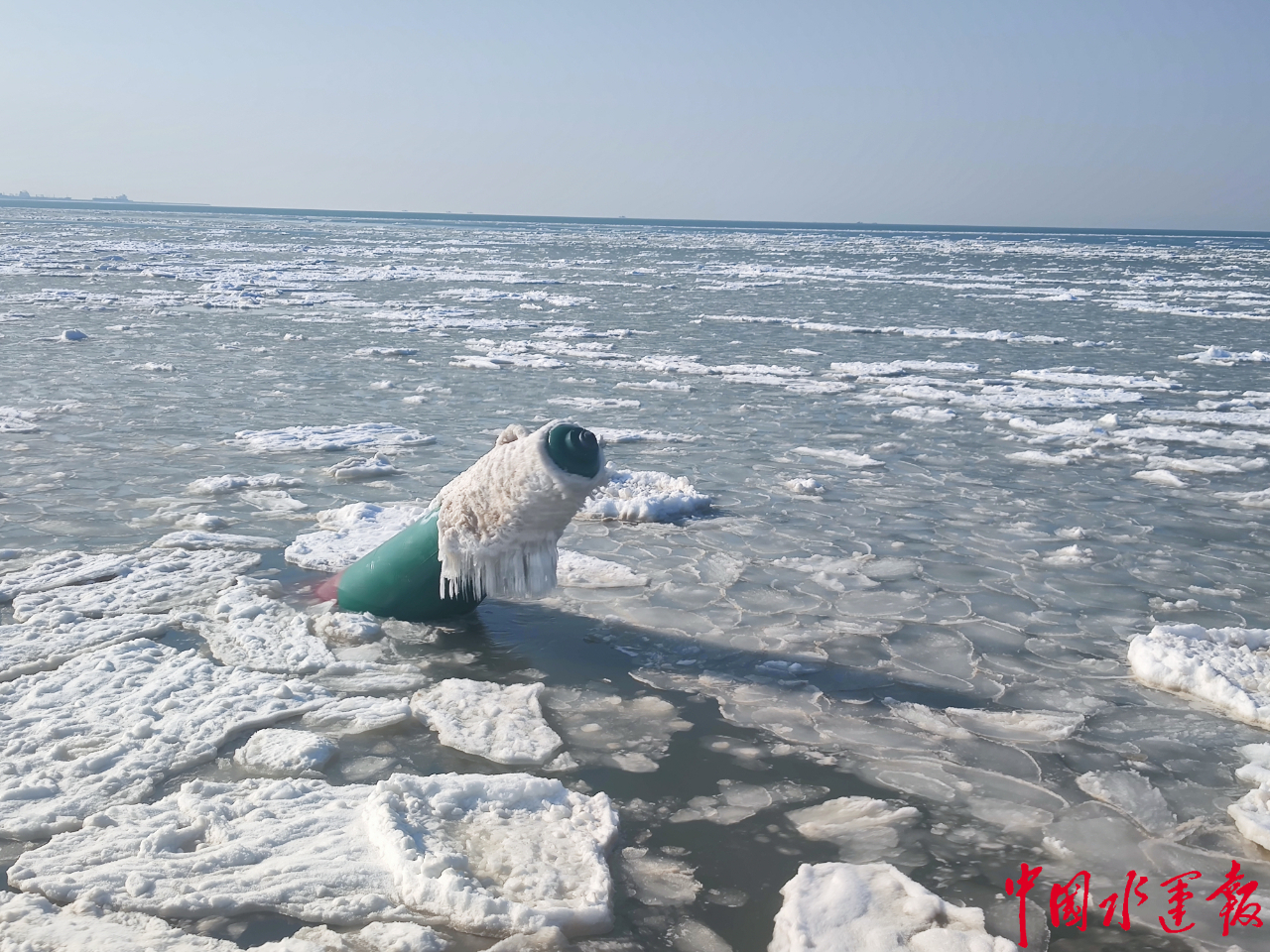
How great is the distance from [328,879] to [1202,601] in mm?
4099

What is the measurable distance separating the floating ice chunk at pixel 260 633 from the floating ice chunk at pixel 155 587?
6.6 inches

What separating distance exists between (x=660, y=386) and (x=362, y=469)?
4511mm

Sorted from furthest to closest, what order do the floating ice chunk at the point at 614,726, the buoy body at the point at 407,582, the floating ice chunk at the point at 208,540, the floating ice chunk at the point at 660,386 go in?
the floating ice chunk at the point at 660,386
the floating ice chunk at the point at 208,540
the buoy body at the point at 407,582
the floating ice chunk at the point at 614,726

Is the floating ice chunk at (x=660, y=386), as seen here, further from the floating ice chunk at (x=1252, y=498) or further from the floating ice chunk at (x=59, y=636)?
the floating ice chunk at (x=59, y=636)

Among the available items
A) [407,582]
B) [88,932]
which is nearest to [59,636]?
[407,582]

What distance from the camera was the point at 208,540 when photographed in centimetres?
523

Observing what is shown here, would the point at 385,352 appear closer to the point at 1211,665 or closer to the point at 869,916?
the point at 1211,665

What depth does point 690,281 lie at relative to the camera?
27328 mm

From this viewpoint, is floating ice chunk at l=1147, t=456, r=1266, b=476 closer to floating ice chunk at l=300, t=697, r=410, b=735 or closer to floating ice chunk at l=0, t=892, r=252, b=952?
floating ice chunk at l=300, t=697, r=410, b=735

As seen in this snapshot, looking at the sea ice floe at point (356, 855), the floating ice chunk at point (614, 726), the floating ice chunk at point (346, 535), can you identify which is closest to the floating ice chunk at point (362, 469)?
the floating ice chunk at point (346, 535)

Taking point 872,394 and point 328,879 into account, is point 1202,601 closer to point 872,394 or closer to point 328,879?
point 328,879

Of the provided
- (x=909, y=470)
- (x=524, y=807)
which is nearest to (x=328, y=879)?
(x=524, y=807)

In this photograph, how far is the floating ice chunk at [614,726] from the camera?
3303 millimetres

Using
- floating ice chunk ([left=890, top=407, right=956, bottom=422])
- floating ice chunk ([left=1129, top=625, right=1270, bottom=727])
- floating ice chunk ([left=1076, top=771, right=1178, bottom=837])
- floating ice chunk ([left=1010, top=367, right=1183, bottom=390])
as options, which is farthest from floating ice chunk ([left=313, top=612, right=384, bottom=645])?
floating ice chunk ([left=1010, top=367, right=1183, bottom=390])
